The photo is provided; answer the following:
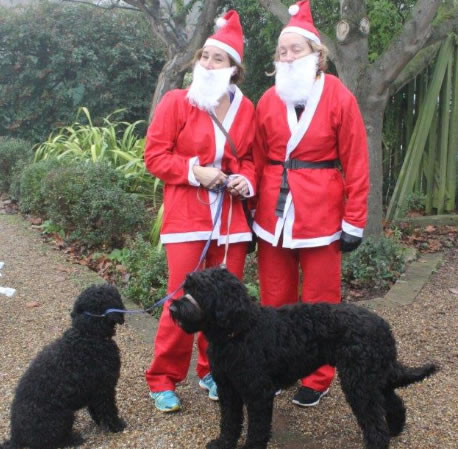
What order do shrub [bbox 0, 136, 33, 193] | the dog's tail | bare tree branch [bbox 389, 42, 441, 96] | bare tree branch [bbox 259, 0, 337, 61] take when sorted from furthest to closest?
shrub [bbox 0, 136, 33, 193] → bare tree branch [bbox 389, 42, 441, 96] → bare tree branch [bbox 259, 0, 337, 61] → the dog's tail

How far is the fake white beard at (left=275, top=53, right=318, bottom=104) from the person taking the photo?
3379 mm

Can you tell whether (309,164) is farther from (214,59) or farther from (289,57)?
(214,59)

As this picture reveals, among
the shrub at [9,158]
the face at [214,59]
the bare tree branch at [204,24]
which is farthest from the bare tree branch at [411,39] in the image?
the shrub at [9,158]

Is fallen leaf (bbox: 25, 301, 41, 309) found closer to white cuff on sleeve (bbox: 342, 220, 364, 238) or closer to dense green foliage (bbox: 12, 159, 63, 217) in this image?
dense green foliage (bbox: 12, 159, 63, 217)

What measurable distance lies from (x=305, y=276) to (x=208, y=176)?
0.84 m

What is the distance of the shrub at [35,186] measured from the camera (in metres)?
8.14

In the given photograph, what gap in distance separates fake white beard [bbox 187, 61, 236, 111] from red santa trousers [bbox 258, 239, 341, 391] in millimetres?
894

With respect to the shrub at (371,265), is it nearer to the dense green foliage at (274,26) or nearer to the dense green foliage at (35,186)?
the dense green foliage at (274,26)

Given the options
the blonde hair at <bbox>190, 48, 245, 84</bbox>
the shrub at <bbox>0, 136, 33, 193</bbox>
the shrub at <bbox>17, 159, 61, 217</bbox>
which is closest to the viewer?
the blonde hair at <bbox>190, 48, 245, 84</bbox>

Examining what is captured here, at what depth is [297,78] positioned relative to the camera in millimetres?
3369

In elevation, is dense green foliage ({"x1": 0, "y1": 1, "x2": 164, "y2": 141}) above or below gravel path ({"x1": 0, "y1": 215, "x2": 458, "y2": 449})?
above

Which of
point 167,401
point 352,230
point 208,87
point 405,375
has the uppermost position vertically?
point 208,87

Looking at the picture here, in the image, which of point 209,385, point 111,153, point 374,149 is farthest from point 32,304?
point 111,153

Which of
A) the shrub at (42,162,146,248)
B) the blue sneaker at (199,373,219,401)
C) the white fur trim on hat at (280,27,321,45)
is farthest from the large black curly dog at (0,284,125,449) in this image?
the shrub at (42,162,146,248)
